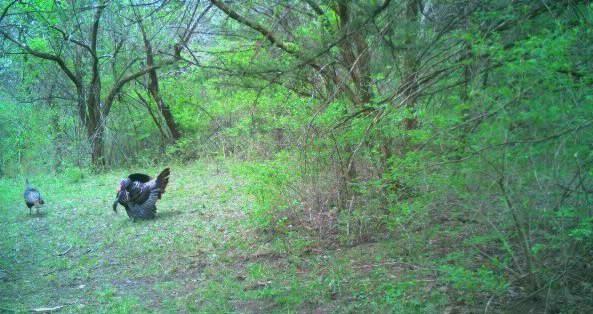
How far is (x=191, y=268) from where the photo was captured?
7.77 meters

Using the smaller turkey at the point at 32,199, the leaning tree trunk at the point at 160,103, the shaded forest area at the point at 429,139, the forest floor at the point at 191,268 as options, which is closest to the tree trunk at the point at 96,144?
the leaning tree trunk at the point at 160,103

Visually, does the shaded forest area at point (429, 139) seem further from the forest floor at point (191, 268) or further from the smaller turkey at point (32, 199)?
the smaller turkey at point (32, 199)

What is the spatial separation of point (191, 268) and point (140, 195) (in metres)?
3.59

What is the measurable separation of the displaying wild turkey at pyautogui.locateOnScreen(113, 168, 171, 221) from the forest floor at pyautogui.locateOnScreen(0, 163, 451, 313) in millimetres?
246

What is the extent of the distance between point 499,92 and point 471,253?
219 centimetres

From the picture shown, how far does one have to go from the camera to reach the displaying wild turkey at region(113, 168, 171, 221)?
10844 millimetres

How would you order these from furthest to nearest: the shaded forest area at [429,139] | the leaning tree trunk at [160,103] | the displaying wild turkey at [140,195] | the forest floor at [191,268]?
the leaning tree trunk at [160,103] < the displaying wild turkey at [140,195] < the forest floor at [191,268] < the shaded forest area at [429,139]

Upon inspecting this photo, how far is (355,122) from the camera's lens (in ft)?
22.1

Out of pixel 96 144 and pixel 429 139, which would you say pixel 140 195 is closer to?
pixel 429 139

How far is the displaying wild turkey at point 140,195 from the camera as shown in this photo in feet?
35.6

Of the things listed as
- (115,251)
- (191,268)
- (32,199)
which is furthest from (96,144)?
(191,268)

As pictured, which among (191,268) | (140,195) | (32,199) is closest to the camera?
(191,268)

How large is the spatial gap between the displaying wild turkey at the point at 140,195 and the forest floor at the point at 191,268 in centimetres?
25

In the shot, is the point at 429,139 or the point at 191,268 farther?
the point at 191,268
